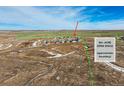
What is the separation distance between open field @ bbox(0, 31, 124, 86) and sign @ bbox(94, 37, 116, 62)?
4 centimetres

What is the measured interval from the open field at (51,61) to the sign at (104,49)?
4 centimetres

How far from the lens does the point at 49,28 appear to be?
6.74 m

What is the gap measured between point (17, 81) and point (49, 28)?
2.39 ft

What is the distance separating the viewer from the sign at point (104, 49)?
6.69 metres

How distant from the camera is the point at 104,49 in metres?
6.68

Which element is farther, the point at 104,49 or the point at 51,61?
the point at 51,61

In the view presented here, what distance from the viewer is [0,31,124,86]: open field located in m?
6.73

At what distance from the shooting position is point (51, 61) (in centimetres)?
680

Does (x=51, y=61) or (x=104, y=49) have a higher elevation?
(x=104, y=49)

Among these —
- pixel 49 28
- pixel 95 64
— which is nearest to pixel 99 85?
pixel 95 64

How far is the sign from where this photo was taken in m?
6.69

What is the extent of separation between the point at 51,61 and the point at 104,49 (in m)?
0.65
